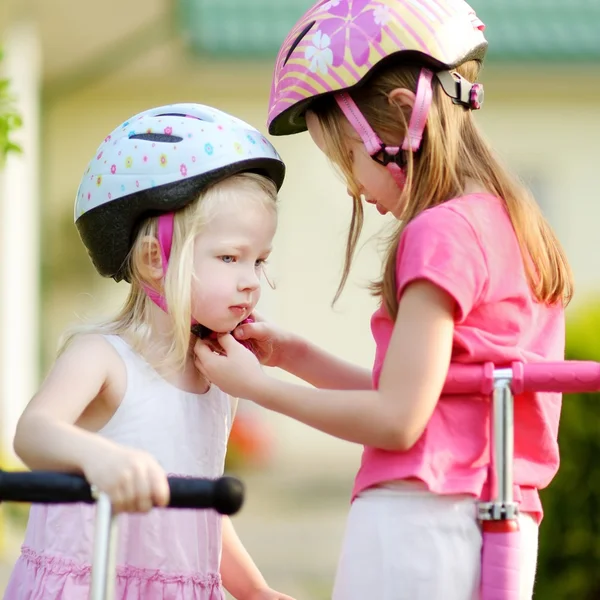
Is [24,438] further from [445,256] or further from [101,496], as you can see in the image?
[445,256]

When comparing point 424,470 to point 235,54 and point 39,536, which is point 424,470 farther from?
point 235,54

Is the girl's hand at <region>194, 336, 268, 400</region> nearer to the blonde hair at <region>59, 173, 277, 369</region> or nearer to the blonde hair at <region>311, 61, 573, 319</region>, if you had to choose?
the blonde hair at <region>59, 173, 277, 369</region>

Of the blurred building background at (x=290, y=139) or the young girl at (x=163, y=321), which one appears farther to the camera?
the blurred building background at (x=290, y=139)

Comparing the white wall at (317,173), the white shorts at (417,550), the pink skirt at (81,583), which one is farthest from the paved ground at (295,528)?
the white shorts at (417,550)

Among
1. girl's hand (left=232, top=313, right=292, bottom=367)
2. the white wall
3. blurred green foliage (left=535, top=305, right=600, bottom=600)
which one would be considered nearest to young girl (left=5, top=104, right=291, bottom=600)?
girl's hand (left=232, top=313, right=292, bottom=367)

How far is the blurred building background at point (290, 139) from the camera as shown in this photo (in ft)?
44.2

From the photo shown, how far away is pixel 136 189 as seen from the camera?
327 cm

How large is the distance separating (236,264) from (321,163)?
37.3 feet

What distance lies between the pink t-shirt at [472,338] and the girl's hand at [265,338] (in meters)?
0.43

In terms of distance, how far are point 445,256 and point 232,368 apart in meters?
0.64

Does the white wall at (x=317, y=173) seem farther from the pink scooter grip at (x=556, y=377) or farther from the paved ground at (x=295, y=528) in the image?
the pink scooter grip at (x=556, y=377)

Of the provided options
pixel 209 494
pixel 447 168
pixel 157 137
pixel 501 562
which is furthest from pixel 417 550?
pixel 157 137

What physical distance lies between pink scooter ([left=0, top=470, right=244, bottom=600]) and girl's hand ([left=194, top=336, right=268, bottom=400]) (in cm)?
65

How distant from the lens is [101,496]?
8.04 ft
